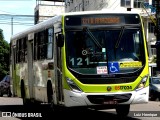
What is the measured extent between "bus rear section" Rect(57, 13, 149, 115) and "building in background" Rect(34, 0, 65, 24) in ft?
298

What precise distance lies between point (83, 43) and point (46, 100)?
3086mm

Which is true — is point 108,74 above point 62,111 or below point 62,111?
above

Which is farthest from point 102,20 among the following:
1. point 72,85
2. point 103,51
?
point 72,85

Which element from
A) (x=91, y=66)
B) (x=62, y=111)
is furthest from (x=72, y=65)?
(x=62, y=111)

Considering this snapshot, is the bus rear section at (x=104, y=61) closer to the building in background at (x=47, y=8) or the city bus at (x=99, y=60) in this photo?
the city bus at (x=99, y=60)

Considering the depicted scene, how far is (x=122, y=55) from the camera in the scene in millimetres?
13875

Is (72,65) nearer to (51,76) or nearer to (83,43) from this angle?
(83,43)

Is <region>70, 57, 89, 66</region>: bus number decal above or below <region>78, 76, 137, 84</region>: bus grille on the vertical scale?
above

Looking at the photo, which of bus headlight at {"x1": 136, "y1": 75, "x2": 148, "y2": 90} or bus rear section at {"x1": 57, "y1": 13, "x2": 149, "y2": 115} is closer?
bus rear section at {"x1": 57, "y1": 13, "x2": 149, "y2": 115}

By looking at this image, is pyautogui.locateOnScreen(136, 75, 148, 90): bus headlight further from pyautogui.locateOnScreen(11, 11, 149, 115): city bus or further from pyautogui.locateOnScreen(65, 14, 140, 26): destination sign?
pyautogui.locateOnScreen(65, 14, 140, 26): destination sign

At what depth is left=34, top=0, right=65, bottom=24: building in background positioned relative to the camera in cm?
10588

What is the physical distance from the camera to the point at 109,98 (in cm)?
1358

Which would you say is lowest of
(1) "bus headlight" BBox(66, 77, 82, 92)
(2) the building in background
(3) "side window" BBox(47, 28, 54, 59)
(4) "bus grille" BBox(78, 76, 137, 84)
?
(1) "bus headlight" BBox(66, 77, 82, 92)

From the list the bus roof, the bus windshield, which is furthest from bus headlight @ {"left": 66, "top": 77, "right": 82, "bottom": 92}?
the bus roof
